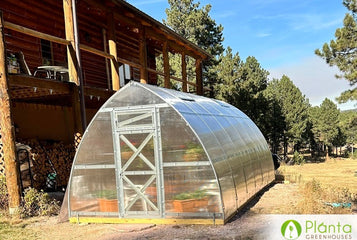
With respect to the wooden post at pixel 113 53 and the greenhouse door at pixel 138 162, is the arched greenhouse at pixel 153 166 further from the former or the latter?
the wooden post at pixel 113 53

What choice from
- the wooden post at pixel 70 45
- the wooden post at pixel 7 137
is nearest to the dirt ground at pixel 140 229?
the wooden post at pixel 7 137

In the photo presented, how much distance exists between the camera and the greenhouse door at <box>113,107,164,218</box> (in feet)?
23.1

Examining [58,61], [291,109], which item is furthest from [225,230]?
[291,109]

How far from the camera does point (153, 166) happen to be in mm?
7078

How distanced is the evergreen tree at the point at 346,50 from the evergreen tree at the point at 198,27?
37.4ft

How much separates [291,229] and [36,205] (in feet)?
18.7

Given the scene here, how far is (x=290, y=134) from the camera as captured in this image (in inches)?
1539

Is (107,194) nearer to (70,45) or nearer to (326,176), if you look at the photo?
(70,45)

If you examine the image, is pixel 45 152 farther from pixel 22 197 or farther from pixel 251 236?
pixel 251 236

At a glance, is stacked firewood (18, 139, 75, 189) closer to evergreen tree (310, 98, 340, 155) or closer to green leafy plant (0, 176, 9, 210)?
green leafy plant (0, 176, 9, 210)

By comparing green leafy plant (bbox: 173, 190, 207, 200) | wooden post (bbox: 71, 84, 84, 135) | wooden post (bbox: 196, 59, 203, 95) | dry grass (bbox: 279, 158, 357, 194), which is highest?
wooden post (bbox: 196, 59, 203, 95)

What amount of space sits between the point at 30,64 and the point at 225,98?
2028 centimetres

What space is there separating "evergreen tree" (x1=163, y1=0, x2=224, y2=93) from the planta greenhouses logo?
24.5 m

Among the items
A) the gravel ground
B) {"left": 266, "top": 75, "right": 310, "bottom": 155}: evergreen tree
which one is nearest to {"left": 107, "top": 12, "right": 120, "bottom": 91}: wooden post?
the gravel ground
